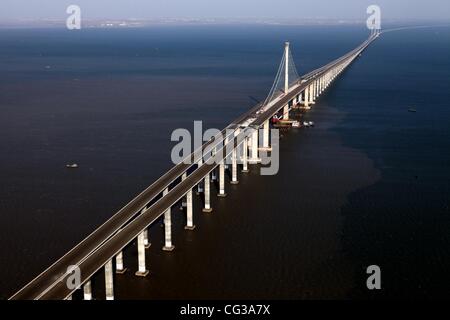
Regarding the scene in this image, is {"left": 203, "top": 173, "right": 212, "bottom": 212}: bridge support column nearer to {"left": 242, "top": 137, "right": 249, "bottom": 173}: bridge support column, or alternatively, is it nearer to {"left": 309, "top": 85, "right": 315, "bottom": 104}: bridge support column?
{"left": 242, "top": 137, "right": 249, "bottom": 173}: bridge support column

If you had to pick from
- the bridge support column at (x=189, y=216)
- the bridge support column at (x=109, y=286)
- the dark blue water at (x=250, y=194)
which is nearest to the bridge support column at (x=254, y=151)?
the dark blue water at (x=250, y=194)

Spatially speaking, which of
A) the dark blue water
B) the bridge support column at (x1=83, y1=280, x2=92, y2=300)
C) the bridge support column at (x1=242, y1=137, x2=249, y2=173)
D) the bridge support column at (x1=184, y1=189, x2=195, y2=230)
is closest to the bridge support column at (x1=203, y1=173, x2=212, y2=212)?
the dark blue water

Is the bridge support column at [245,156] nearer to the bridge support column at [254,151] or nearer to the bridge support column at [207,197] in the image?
the bridge support column at [254,151]

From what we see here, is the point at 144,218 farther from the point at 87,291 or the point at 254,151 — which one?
the point at 254,151

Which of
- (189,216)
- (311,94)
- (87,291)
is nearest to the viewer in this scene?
(87,291)

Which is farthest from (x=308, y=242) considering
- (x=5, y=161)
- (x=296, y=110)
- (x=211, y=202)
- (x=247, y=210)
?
(x=296, y=110)

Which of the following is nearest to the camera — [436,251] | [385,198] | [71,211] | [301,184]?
[436,251]

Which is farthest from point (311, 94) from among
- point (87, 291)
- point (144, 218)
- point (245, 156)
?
point (87, 291)
